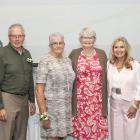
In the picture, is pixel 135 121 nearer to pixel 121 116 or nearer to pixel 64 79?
pixel 121 116

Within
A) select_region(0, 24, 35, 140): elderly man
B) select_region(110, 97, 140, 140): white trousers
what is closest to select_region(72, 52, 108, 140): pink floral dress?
select_region(110, 97, 140, 140): white trousers

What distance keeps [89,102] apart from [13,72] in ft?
2.44

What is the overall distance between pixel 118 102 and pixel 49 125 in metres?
0.69

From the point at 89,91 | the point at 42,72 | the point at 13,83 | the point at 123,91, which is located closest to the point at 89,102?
the point at 89,91

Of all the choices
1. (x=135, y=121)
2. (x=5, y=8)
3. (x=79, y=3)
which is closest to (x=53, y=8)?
(x=79, y=3)

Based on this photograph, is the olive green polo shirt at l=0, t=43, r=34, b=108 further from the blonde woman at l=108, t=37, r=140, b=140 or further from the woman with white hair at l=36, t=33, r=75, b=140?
the blonde woman at l=108, t=37, r=140, b=140

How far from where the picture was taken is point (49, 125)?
3.01 meters

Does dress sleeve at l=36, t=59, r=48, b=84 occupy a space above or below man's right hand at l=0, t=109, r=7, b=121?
above

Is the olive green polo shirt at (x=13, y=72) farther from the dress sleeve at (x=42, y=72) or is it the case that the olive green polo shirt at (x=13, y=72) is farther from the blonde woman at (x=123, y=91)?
the blonde woman at (x=123, y=91)

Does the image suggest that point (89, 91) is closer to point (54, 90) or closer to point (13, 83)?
point (54, 90)

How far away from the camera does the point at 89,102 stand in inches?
126

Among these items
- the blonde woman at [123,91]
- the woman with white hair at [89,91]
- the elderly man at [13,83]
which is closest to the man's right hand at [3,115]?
the elderly man at [13,83]

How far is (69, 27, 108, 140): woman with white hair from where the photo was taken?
10.4 feet

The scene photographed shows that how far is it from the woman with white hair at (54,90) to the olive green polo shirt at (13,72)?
0.16 m
